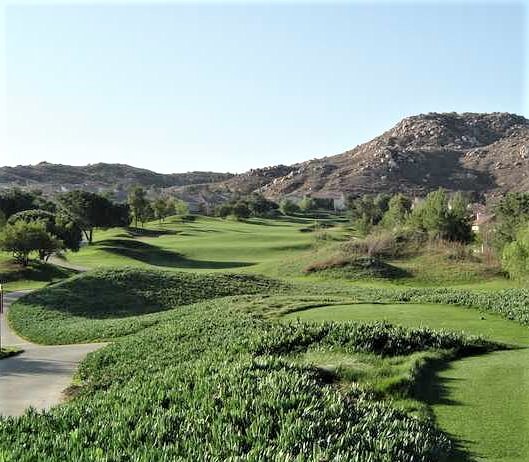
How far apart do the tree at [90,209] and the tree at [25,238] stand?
2418 centimetres

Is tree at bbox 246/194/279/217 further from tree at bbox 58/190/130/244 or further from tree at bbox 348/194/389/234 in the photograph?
tree at bbox 58/190/130/244

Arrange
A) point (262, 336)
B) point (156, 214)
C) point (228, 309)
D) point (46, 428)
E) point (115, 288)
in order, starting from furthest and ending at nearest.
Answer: point (156, 214), point (115, 288), point (228, 309), point (262, 336), point (46, 428)

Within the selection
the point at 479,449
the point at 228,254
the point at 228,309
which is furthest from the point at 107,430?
the point at 228,254

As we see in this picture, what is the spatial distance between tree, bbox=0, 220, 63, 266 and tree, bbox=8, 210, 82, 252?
18.2ft

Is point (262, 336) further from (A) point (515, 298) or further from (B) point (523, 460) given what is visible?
(A) point (515, 298)

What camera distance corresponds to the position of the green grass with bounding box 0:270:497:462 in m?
6.95

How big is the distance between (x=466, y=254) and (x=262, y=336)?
141ft

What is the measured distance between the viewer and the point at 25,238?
50062mm

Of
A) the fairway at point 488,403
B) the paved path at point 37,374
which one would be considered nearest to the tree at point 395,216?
the paved path at point 37,374

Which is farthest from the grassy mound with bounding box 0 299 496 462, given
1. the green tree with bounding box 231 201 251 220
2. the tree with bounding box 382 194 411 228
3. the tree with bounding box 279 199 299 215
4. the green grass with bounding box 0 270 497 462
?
the tree with bounding box 279 199 299 215

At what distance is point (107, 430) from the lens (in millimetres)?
7766

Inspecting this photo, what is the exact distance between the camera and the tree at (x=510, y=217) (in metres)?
59.7

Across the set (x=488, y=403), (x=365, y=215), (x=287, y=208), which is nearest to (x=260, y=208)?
(x=287, y=208)

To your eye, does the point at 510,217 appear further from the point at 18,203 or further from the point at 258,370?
the point at 258,370
